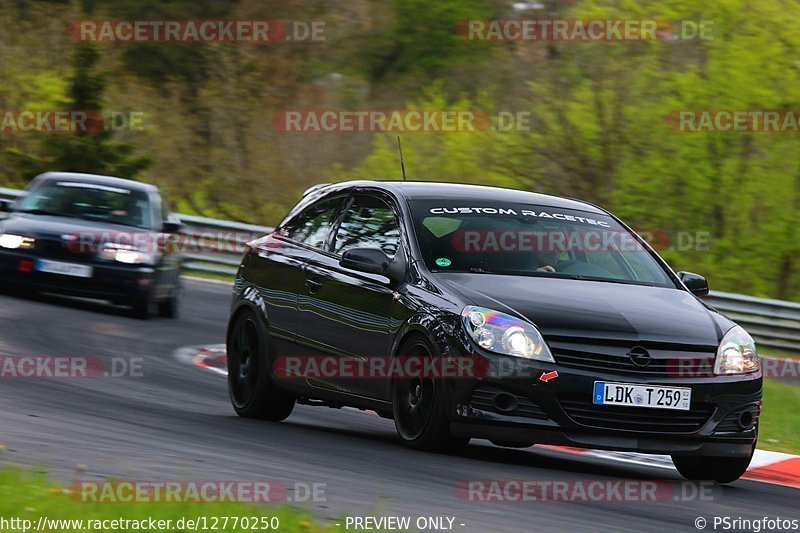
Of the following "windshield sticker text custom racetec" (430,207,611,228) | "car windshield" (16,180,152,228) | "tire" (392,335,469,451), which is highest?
"windshield sticker text custom racetec" (430,207,611,228)

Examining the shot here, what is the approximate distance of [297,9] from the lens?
49250mm

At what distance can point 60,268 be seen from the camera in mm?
17516

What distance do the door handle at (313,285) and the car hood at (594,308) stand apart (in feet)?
4.09

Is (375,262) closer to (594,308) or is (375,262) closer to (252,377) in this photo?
(594,308)

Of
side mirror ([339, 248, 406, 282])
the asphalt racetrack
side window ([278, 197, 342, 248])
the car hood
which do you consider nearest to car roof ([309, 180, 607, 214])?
side window ([278, 197, 342, 248])

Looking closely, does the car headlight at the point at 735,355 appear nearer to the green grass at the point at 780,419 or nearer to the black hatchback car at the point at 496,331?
the black hatchback car at the point at 496,331

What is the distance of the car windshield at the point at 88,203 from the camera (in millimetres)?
18250

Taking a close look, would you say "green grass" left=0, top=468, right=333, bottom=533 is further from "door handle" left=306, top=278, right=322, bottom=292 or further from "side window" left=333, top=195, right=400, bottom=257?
"door handle" left=306, top=278, right=322, bottom=292

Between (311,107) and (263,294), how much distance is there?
111 ft

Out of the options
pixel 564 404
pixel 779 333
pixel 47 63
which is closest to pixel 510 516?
pixel 564 404

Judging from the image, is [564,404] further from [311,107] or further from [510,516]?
[311,107]

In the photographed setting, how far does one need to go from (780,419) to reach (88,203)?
332 inches

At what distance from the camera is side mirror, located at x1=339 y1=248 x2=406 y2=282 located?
912 cm

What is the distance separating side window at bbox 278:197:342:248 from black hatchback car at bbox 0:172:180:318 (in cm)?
697
